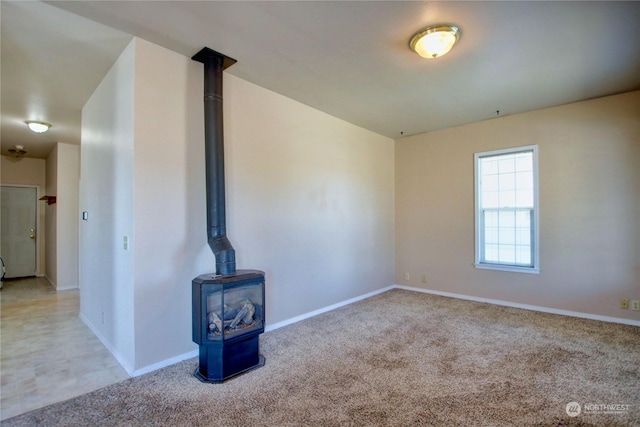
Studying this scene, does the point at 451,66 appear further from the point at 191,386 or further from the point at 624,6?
the point at 191,386

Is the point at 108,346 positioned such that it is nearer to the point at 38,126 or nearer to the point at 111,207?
the point at 111,207

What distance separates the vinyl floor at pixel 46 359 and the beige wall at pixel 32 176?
2960 mm

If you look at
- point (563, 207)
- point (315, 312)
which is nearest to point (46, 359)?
point (315, 312)

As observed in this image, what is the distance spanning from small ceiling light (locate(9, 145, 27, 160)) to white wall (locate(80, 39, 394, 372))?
3.56m

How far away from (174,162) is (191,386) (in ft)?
6.12

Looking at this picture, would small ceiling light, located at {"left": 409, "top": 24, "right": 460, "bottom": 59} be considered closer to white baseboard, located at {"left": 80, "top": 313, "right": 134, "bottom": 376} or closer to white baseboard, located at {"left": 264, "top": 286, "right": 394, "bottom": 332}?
white baseboard, located at {"left": 264, "top": 286, "right": 394, "bottom": 332}

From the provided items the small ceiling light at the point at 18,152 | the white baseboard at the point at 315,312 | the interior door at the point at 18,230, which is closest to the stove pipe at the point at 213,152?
the white baseboard at the point at 315,312

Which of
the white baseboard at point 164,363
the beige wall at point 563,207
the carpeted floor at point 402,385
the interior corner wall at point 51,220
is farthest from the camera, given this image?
the interior corner wall at point 51,220

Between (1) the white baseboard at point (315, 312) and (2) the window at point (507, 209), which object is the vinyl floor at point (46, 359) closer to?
(1) the white baseboard at point (315, 312)

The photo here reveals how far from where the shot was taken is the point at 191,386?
2.37 m

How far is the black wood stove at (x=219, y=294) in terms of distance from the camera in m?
2.46

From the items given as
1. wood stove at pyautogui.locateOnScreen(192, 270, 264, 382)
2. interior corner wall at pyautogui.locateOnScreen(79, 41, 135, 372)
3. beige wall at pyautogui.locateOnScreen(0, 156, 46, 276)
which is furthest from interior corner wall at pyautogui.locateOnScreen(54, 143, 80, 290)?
wood stove at pyautogui.locateOnScreen(192, 270, 264, 382)

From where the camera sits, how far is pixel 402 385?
93.8 inches

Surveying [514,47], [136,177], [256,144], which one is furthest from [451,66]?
[136,177]
